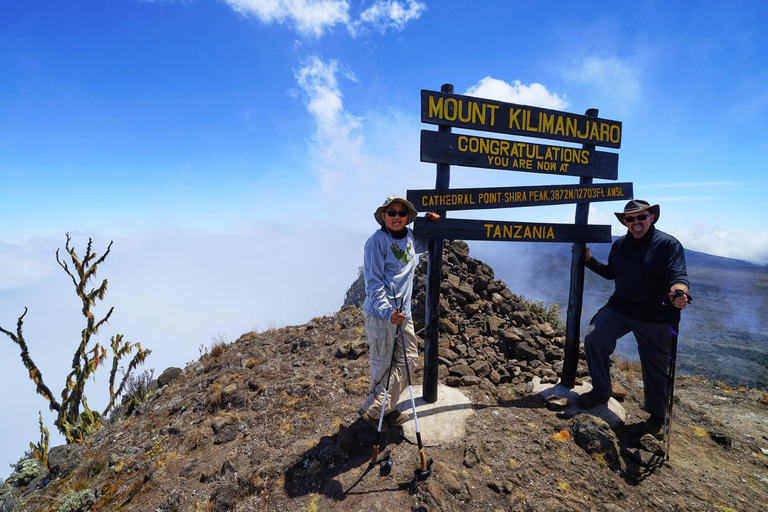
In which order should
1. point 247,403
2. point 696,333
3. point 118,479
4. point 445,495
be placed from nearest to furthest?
point 445,495 → point 118,479 → point 247,403 → point 696,333

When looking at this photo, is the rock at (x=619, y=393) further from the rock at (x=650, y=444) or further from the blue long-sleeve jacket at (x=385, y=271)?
the blue long-sleeve jacket at (x=385, y=271)

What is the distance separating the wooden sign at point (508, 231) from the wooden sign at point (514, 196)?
0.76 ft

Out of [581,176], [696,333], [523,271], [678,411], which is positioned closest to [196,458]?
[581,176]

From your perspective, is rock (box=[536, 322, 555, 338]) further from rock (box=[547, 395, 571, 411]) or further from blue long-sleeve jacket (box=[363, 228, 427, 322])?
blue long-sleeve jacket (box=[363, 228, 427, 322])

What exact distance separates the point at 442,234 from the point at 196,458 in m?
4.91

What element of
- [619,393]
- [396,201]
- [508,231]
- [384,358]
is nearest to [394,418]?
[384,358]

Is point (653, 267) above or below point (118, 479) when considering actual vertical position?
above

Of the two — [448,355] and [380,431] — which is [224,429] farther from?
[448,355]

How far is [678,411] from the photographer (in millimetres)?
6004

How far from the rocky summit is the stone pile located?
34mm

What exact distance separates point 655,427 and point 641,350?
44.9 inches

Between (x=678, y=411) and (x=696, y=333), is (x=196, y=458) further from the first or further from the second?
(x=696, y=333)

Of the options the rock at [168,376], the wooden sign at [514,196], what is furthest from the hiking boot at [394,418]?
the rock at [168,376]

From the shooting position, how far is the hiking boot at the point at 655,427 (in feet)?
15.3
